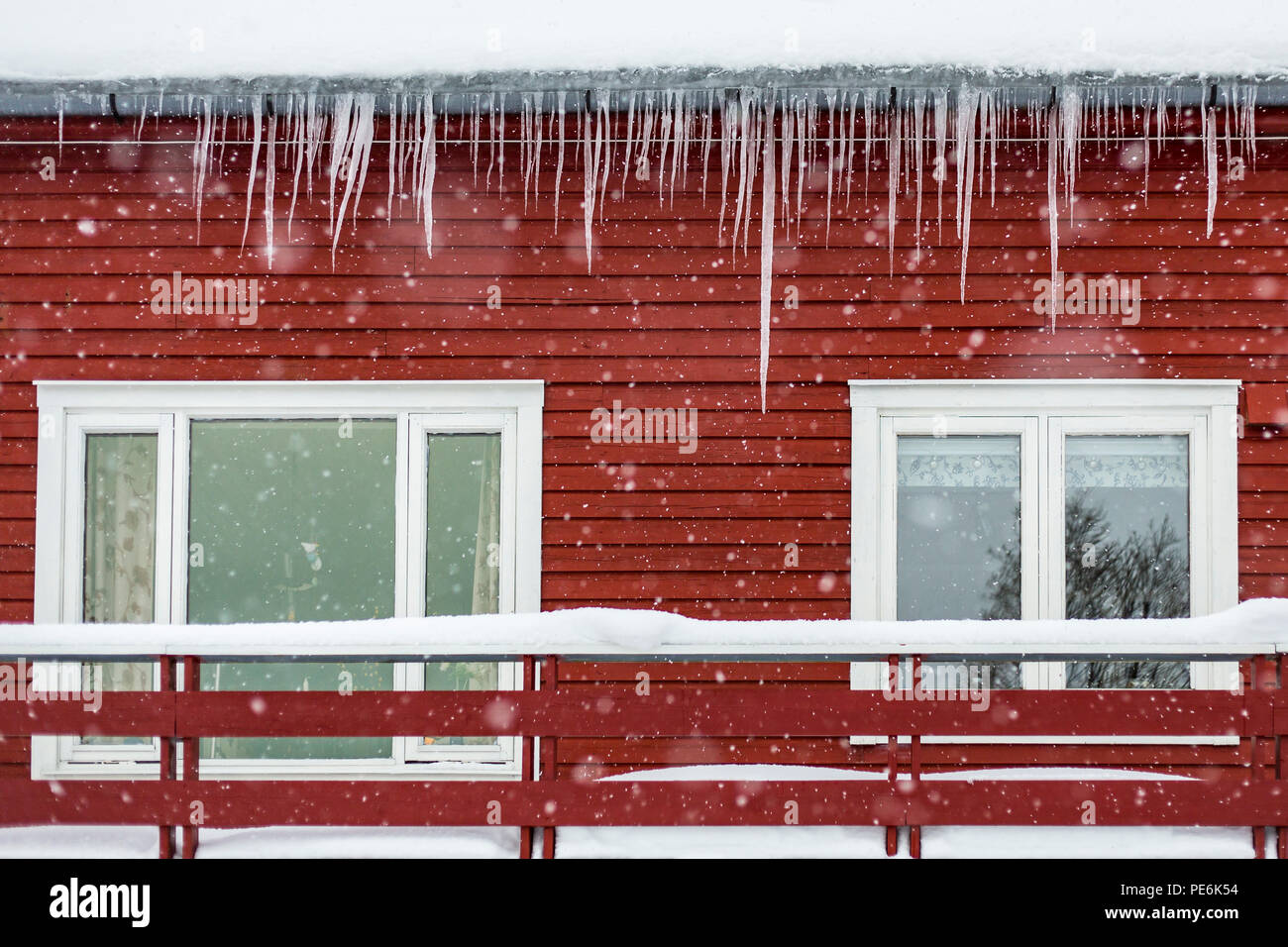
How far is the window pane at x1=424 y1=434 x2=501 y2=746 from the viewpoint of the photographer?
5.11 metres

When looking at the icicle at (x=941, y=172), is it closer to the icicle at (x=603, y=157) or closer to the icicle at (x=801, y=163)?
the icicle at (x=801, y=163)

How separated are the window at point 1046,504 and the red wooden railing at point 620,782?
5.00 feet

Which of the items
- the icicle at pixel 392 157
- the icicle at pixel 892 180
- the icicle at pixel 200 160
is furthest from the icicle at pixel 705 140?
the icicle at pixel 200 160

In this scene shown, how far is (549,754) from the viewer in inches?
137

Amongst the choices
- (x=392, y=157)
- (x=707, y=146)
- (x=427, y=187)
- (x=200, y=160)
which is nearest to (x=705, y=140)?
(x=707, y=146)

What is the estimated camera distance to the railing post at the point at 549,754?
344 cm

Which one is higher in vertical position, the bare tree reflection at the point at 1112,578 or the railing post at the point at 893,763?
the bare tree reflection at the point at 1112,578

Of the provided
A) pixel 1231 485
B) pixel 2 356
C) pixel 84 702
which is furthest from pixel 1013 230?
pixel 2 356

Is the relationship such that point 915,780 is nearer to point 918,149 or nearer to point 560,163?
point 918,149

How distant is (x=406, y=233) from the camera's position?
5180 mm

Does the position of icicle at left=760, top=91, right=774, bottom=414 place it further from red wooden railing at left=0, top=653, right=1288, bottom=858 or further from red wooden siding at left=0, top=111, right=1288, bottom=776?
red wooden railing at left=0, top=653, right=1288, bottom=858

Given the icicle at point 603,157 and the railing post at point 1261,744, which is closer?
the railing post at point 1261,744

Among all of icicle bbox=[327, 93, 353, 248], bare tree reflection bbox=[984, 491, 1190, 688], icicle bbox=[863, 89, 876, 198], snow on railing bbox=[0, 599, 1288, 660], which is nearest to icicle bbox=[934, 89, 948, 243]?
icicle bbox=[863, 89, 876, 198]
